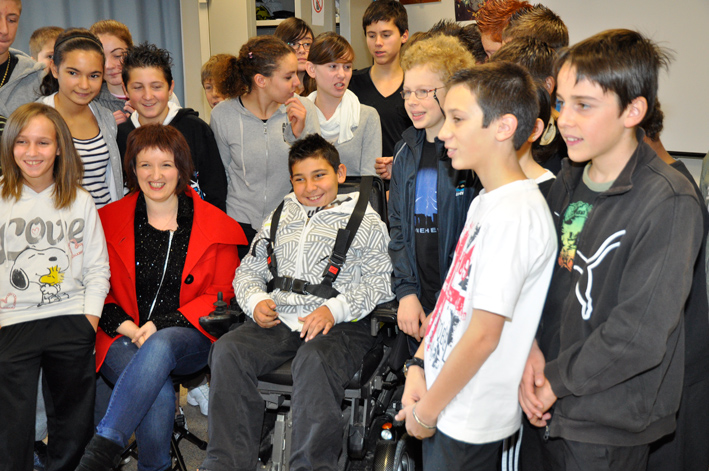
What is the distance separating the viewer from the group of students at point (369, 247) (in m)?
1.20

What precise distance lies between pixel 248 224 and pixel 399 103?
1064 mm

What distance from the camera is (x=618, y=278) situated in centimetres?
120

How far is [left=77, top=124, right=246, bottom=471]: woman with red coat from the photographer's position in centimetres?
208

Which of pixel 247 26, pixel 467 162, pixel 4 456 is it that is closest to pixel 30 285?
pixel 4 456

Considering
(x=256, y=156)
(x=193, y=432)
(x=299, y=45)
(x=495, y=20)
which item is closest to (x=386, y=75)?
(x=299, y=45)

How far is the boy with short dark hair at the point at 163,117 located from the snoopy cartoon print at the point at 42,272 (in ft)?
2.23

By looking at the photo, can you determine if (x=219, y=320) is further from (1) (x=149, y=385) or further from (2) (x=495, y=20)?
(2) (x=495, y=20)

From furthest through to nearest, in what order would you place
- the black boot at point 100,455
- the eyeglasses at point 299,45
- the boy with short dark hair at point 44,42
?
the eyeglasses at point 299,45, the boy with short dark hair at point 44,42, the black boot at point 100,455

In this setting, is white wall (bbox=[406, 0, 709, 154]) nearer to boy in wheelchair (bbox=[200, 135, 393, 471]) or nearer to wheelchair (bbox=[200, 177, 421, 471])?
boy in wheelchair (bbox=[200, 135, 393, 471])

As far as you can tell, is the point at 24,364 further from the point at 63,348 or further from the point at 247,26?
the point at 247,26

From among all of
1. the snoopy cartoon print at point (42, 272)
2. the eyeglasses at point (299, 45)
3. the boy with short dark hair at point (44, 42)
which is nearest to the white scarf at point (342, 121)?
the eyeglasses at point (299, 45)

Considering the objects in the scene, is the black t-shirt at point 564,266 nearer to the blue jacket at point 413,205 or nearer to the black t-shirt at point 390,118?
the blue jacket at point 413,205

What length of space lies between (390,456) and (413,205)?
0.87 meters

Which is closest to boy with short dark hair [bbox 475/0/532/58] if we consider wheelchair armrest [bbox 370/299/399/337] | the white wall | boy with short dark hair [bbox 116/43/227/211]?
wheelchair armrest [bbox 370/299/399/337]
